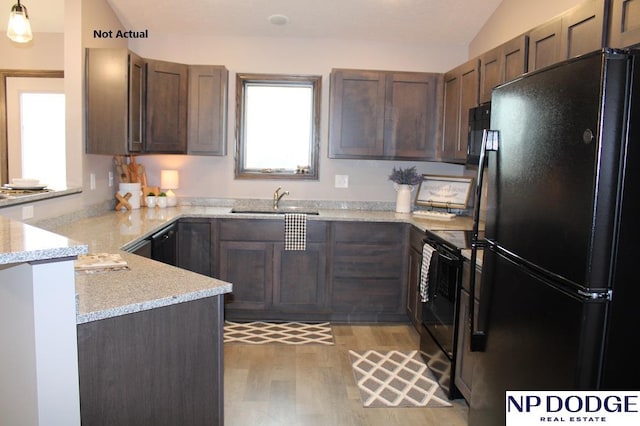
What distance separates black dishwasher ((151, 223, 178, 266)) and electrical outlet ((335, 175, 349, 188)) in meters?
1.51

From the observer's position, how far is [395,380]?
3145 millimetres

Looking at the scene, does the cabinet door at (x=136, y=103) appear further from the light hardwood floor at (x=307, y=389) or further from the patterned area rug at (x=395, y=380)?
the patterned area rug at (x=395, y=380)

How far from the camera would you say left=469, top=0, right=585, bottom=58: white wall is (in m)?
3.25

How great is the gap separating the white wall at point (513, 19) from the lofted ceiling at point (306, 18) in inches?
3.3

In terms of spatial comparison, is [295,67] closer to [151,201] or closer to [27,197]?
[151,201]

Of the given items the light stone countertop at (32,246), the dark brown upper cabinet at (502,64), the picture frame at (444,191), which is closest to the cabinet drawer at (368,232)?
the picture frame at (444,191)

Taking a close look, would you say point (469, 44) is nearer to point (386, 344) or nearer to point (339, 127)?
point (339, 127)

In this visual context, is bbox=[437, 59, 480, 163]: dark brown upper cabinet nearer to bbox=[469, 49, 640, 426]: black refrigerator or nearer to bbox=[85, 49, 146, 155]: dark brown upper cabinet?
bbox=[469, 49, 640, 426]: black refrigerator

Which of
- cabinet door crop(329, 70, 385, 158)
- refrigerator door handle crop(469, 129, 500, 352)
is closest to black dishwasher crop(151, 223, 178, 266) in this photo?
cabinet door crop(329, 70, 385, 158)

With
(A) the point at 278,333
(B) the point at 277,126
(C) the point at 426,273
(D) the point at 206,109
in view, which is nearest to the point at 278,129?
(B) the point at 277,126

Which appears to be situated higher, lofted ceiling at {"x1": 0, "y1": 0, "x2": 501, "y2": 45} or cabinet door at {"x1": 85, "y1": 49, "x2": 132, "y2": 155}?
lofted ceiling at {"x1": 0, "y1": 0, "x2": 501, "y2": 45}

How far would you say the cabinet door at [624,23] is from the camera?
6.44ft

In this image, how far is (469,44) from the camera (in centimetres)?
460

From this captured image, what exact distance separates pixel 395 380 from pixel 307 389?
1.84 feet
